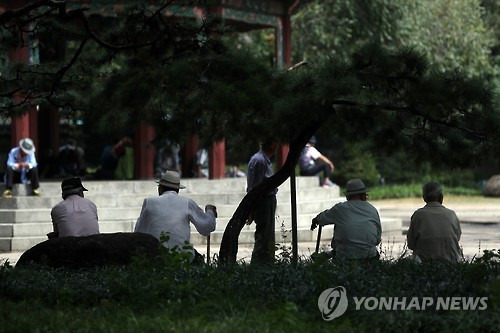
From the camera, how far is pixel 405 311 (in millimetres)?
6816

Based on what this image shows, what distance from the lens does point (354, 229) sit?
976 centimetres

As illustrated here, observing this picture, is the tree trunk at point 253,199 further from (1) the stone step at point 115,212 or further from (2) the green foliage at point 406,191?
(2) the green foliage at point 406,191

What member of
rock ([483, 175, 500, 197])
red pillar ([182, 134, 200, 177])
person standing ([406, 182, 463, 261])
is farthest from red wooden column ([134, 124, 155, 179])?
rock ([483, 175, 500, 197])

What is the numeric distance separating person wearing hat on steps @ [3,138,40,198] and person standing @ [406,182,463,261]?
927 cm

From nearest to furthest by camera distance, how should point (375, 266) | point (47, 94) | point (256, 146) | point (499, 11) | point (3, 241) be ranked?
point (375, 266) → point (256, 146) → point (47, 94) → point (3, 241) → point (499, 11)

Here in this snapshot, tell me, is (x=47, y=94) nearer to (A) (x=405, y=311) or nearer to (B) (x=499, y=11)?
(A) (x=405, y=311)

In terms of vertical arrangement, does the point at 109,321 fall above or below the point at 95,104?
below

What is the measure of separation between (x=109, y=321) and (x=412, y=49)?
4.05 meters

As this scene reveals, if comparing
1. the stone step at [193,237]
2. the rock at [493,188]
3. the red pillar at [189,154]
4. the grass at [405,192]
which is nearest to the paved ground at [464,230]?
the stone step at [193,237]

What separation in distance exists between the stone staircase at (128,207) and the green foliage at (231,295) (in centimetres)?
706

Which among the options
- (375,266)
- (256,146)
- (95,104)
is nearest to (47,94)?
(95,104)

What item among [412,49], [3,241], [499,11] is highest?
[499,11]

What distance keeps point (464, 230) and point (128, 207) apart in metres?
6.11

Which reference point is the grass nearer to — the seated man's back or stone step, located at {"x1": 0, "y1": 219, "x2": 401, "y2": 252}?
stone step, located at {"x1": 0, "y1": 219, "x2": 401, "y2": 252}
